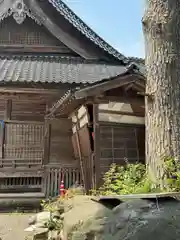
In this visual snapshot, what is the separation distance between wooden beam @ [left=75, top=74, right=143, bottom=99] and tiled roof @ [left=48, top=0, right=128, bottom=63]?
352 centimetres

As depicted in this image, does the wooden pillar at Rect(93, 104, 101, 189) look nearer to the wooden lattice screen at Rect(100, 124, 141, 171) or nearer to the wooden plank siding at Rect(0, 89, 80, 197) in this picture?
the wooden lattice screen at Rect(100, 124, 141, 171)

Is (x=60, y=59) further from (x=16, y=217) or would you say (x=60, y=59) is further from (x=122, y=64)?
(x=16, y=217)

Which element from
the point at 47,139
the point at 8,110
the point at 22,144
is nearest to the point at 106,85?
the point at 47,139

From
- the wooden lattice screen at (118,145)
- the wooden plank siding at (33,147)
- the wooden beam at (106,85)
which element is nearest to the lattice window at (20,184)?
the wooden plank siding at (33,147)

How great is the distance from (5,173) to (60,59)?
13.4 feet

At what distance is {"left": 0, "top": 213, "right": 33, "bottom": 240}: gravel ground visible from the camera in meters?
5.14

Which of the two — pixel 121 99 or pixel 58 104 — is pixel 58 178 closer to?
pixel 58 104

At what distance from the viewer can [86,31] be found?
9.70 metres

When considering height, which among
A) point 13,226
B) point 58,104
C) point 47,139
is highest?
point 58,104

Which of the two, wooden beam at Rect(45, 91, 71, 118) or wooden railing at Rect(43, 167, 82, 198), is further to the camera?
wooden railing at Rect(43, 167, 82, 198)

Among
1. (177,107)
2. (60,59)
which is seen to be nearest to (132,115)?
(177,107)

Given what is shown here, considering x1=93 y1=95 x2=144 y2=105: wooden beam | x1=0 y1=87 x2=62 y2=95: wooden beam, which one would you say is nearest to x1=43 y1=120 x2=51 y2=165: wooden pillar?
x1=0 y1=87 x2=62 y2=95: wooden beam

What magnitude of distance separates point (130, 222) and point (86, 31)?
7.95 m

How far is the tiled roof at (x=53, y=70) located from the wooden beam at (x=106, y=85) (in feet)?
3.15
